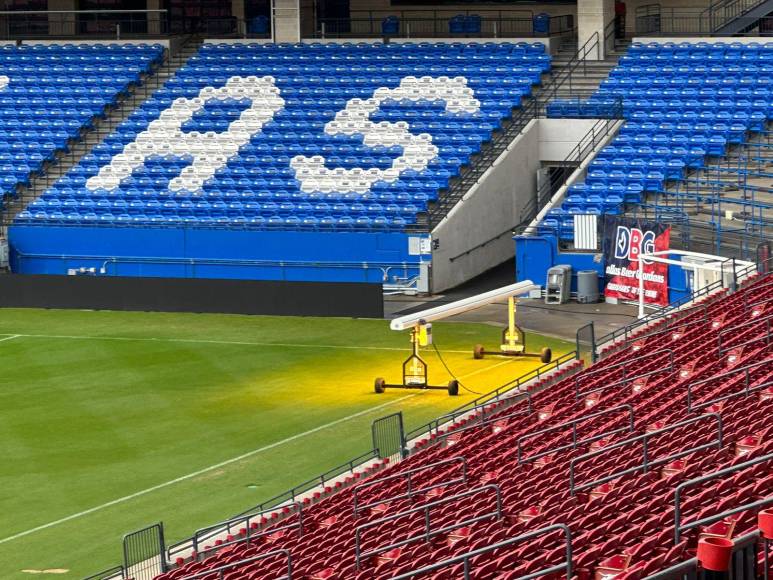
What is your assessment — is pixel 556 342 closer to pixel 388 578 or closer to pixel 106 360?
pixel 106 360

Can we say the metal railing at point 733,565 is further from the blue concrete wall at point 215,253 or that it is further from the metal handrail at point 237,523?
the blue concrete wall at point 215,253

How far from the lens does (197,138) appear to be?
173ft

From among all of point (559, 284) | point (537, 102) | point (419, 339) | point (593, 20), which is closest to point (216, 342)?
point (419, 339)

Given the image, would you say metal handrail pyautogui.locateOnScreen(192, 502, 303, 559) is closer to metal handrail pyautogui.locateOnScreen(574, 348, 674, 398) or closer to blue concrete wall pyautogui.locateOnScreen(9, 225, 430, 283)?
metal handrail pyautogui.locateOnScreen(574, 348, 674, 398)

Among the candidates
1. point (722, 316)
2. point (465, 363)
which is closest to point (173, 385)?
point (465, 363)

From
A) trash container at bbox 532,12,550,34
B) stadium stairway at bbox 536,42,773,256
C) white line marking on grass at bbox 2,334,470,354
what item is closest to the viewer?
white line marking on grass at bbox 2,334,470,354

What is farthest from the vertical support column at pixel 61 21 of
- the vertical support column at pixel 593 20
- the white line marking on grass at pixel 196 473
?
the white line marking on grass at pixel 196 473

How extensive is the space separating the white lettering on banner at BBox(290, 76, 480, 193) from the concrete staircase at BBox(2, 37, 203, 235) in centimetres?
768

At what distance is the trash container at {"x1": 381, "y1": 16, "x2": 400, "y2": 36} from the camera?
5750cm

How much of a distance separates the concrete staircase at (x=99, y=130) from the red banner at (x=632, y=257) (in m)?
18.1

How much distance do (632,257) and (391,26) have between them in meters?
17.4

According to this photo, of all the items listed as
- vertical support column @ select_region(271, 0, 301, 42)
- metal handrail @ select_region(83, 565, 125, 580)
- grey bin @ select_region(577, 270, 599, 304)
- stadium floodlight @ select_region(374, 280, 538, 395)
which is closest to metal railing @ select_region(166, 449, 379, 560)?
metal handrail @ select_region(83, 565, 125, 580)

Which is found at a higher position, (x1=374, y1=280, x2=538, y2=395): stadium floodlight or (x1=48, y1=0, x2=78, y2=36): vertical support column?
(x1=48, y1=0, x2=78, y2=36): vertical support column

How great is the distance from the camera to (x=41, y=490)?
2850cm
